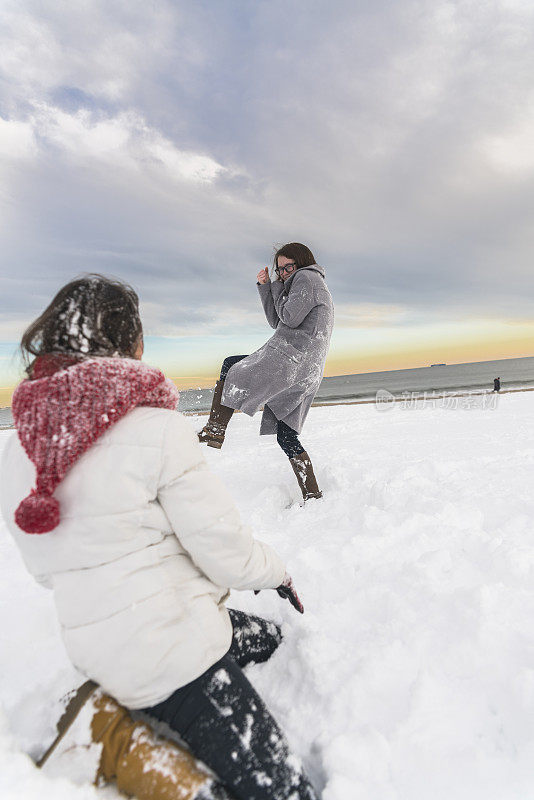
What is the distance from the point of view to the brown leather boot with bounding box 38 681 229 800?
3.55 ft

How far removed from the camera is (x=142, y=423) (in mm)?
1178

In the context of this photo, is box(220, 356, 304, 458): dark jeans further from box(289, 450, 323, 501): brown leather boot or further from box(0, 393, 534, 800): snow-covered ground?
box(0, 393, 534, 800): snow-covered ground

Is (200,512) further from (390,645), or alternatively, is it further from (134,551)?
(390,645)

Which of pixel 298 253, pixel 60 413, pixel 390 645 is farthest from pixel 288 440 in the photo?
pixel 60 413

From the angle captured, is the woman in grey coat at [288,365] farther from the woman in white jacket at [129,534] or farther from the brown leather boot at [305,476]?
the woman in white jacket at [129,534]

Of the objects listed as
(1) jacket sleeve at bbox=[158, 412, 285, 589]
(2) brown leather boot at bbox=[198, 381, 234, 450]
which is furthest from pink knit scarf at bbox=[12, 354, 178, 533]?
(2) brown leather boot at bbox=[198, 381, 234, 450]

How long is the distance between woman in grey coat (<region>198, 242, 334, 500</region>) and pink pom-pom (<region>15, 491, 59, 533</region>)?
2.34 metres

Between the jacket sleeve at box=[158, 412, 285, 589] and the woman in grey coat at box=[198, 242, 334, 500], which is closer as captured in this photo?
the jacket sleeve at box=[158, 412, 285, 589]

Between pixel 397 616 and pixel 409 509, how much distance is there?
1.14 m

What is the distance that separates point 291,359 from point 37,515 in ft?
8.02

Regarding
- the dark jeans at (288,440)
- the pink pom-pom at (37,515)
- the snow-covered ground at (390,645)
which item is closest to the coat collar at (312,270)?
the dark jeans at (288,440)

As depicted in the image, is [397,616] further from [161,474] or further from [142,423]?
[142,423]

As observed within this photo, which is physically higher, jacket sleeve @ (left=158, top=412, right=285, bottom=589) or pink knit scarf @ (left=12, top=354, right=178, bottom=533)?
pink knit scarf @ (left=12, top=354, right=178, bottom=533)

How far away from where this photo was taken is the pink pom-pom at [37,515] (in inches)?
40.0
